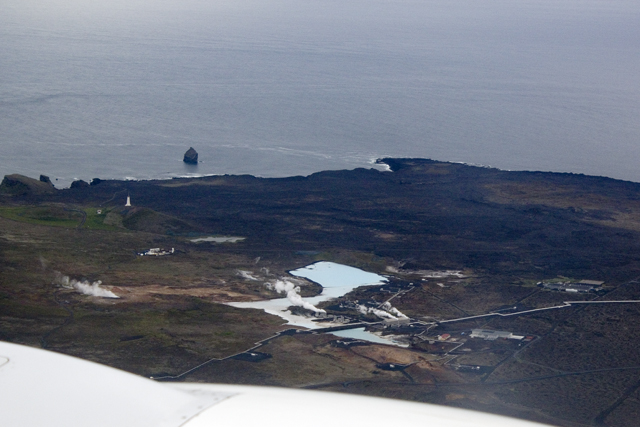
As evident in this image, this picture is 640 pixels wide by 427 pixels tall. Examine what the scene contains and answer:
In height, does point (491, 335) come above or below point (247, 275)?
above

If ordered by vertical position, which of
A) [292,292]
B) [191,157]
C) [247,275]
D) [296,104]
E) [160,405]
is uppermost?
[296,104]

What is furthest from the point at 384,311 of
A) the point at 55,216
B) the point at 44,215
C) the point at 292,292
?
the point at 44,215

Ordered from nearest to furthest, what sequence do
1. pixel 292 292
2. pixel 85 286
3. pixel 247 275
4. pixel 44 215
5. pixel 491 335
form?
pixel 491 335, pixel 85 286, pixel 292 292, pixel 247 275, pixel 44 215

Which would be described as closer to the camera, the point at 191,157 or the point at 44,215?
the point at 44,215

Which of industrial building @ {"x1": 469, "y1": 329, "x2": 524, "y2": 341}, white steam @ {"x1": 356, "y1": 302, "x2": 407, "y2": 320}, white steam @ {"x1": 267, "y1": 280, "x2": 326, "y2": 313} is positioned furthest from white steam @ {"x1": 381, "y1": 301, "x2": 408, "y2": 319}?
industrial building @ {"x1": 469, "y1": 329, "x2": 524, "y2": 341}

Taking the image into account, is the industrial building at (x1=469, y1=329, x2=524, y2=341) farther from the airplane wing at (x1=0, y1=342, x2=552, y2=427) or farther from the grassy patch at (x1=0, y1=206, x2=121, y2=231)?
the grassy patch at (x1=0, y1=206, x2=121, y2=231)

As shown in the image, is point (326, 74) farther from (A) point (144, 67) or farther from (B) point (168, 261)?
(B) point (168, 261)

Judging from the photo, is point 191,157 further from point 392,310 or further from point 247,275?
point 392,310
